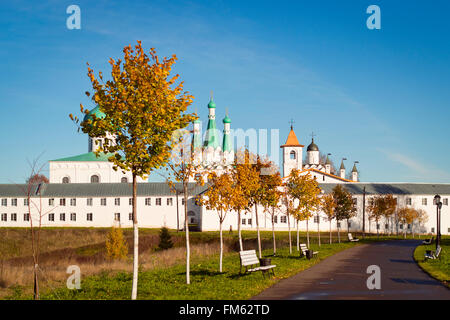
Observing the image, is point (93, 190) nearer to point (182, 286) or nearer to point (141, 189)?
point (141, 189)

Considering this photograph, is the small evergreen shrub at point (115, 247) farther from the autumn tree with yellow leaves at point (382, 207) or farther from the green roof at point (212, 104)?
the green roof at point (212, 104)

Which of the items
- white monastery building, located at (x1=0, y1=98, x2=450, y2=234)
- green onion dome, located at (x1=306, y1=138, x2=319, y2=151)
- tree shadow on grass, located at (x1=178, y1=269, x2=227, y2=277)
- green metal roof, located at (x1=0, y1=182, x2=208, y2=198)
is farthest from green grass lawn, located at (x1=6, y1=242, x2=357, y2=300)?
green onion dome, located at (x1=306, y1=138, x2=319, y2=151)

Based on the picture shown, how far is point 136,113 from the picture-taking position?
39.7ft

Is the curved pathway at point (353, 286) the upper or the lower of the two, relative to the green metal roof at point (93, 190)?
lower

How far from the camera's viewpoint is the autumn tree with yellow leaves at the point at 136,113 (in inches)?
476

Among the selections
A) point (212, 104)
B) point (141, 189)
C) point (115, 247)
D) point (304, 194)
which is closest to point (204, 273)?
point (304, 194)

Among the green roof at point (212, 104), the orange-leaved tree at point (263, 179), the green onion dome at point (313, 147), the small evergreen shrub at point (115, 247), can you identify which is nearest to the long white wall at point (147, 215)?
the green roof at point (212, 104)

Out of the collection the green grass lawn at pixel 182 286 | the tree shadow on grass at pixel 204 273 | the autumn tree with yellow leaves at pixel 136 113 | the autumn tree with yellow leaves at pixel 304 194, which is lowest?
the tree shadow on grass at pixel 204 273

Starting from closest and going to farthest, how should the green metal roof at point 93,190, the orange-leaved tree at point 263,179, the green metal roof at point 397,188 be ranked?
the orange-leaved tree at point 263,179, the green metal roof at point 93,190, the green metal roof at point 397,188

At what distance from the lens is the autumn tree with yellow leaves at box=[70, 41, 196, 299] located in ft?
39.7

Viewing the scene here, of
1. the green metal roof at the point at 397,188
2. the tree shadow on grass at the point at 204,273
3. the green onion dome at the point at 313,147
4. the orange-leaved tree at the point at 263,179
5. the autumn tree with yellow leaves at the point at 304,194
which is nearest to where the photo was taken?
the tree shadow on grass at the point at 204,273

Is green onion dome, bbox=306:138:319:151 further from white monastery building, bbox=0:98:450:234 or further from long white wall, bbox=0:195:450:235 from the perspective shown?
long white wall, bbox=0:195:450:235

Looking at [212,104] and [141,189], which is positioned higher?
[212,104]
